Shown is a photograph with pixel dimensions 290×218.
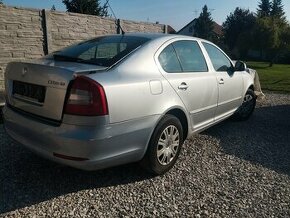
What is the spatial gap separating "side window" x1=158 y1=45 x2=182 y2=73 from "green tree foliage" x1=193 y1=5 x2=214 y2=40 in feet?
203

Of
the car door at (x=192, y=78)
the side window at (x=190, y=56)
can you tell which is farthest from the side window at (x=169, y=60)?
the side window at (x=190, y=56)

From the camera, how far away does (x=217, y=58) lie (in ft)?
17.4

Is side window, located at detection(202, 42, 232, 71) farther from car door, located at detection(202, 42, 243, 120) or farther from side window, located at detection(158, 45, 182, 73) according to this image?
side window, located at detection(158, 45, 182, 73)

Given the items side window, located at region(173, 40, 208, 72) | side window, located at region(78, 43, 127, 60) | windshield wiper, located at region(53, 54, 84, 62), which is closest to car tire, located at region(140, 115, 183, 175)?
side window, located at region(173, 40, 208, 72)

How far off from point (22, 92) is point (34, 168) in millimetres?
987

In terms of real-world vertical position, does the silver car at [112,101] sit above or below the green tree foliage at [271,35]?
below

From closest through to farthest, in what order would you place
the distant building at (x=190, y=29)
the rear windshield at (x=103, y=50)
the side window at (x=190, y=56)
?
the rear windshield at (x=103, y=50) < the side window at (x=190, y=56) < the distant building at (x=190, y=29)

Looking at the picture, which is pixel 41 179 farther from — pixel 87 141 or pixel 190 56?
pixel 190 56

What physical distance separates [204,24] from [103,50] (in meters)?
64.0

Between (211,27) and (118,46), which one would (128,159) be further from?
(211,27)

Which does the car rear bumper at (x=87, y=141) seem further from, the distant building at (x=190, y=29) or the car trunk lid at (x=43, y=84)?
the distant building at (x=190, y=29)

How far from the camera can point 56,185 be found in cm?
363

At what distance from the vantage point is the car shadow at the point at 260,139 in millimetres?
4699

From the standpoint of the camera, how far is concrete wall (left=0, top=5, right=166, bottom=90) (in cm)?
801
